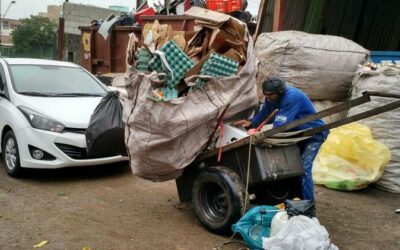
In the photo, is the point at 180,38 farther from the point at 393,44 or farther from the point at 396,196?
the point at 393,44

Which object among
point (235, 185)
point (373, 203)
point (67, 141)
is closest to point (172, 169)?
point (235, 185)

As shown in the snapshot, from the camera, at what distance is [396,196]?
20.0 feet

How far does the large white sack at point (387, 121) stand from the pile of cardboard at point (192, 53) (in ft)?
8.00

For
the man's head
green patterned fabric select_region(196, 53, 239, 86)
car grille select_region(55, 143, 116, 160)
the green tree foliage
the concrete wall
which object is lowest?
the green tree foliage

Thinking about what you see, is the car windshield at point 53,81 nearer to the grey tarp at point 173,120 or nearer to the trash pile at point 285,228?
the grey tarp at point 173,120

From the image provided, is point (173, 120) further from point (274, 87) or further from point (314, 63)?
point (314, 63)

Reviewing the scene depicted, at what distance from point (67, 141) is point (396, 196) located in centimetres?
420

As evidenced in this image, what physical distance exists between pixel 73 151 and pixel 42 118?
Answer: 562mm

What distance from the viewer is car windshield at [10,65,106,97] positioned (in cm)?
659

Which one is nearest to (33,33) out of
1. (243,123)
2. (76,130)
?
(76,130)

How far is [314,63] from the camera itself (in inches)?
271

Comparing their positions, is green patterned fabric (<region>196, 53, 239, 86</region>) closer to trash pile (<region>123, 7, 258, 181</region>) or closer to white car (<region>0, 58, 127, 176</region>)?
trash pile (<region>123, 7, 258, 181</region>)

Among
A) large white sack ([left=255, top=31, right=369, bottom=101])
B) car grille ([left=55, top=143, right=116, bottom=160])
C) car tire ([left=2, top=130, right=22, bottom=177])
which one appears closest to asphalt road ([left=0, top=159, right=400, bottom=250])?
car tire ([left=2, top=130, right=22, bottom=177])

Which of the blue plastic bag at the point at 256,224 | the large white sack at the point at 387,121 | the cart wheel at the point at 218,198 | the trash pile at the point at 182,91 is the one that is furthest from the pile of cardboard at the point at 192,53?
the large white sack at the point at 387,121
